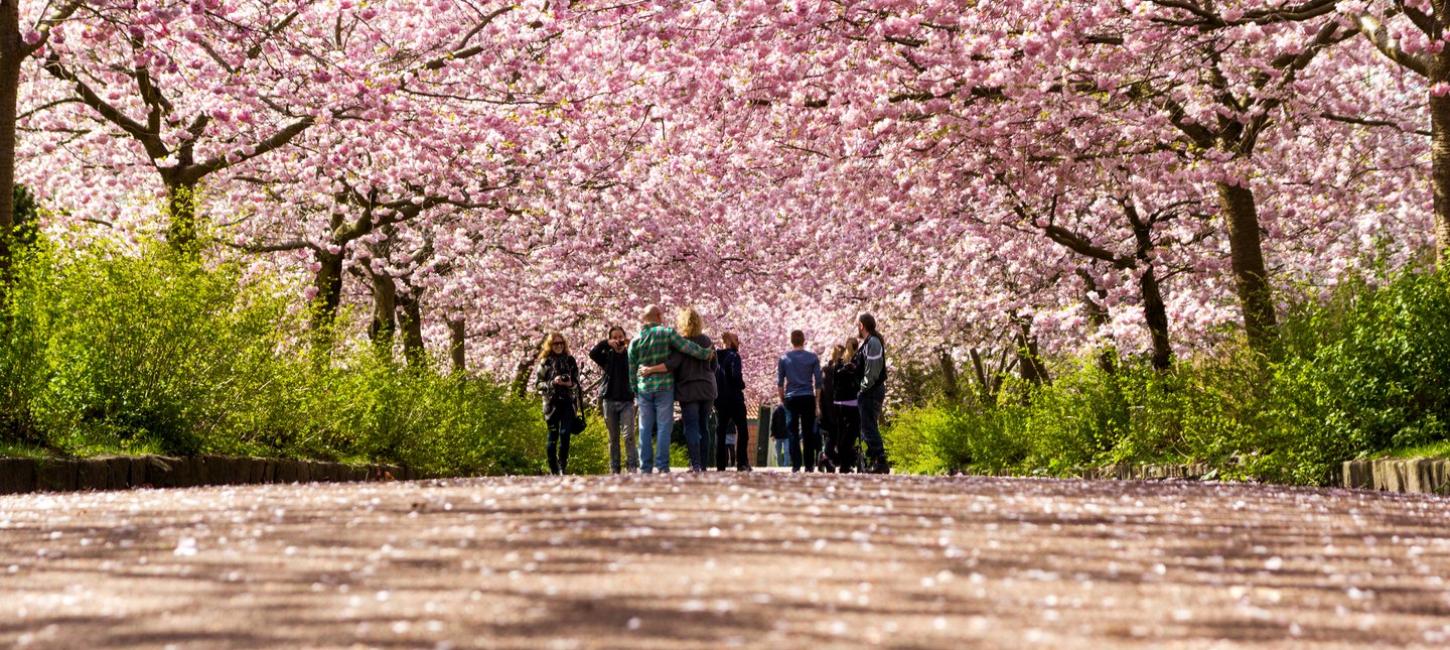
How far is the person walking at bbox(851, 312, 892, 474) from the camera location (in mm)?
18047

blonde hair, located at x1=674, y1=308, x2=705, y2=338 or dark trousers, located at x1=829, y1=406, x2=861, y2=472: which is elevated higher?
blonde hair, located at x1=674, y1=308, x2=705, y2=338

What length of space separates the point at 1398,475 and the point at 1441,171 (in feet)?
14.5

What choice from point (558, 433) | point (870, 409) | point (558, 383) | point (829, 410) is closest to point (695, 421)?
point (870, 409)

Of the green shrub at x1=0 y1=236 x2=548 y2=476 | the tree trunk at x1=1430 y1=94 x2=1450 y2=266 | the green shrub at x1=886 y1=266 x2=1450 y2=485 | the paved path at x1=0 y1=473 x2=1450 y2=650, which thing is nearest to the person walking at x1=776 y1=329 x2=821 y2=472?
the green shrub at x1=886 y1=266 x2=1450 y2=485

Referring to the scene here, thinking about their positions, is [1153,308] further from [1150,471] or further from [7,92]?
[7,92]

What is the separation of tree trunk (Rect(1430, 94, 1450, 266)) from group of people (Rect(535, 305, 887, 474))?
562 centimetres

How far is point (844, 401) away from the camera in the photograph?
18.9 meters

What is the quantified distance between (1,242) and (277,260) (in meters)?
16.5

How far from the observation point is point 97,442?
13453 mm

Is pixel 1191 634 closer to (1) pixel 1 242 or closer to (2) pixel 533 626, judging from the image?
(2) pixel 533 626

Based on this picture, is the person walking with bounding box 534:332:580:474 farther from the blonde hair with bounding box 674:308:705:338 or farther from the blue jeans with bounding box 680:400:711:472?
the blonde hair with bounding box 674:308:705:338

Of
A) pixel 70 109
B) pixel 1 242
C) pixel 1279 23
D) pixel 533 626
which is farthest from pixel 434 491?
pixel 70 109

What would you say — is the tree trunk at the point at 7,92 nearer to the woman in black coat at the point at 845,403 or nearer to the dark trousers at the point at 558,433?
the dark trousers at the point at 558,433

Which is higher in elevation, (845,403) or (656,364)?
(656,364)
